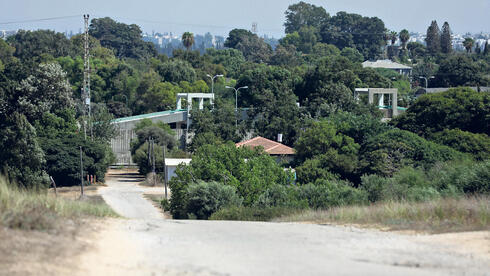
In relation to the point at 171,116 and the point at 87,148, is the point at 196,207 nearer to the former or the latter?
the point at 87,148

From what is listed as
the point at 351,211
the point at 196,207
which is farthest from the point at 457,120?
the point at 351,211

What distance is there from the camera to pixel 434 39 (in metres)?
169

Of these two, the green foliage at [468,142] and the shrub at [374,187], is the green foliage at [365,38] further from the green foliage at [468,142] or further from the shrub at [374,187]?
the shrub at [374,187]

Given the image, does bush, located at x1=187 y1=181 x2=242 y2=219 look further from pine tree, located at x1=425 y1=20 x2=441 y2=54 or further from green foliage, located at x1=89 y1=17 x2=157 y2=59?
pine tree, located at x1=425 y1=20 x2=441 y2=54

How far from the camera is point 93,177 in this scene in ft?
189

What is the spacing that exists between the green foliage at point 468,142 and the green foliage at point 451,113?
256 centimetres

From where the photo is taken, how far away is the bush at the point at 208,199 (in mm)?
27203

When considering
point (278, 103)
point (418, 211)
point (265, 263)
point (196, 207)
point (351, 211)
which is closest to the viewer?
point (265, 263)

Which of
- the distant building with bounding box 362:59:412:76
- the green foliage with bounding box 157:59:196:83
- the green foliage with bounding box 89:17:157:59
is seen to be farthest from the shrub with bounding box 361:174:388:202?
the green foliage with bounding box 89:17:157:59

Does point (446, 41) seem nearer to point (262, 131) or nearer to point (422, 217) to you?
point (262, 131)

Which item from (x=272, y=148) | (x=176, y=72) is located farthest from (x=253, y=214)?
(x=176, y=72)

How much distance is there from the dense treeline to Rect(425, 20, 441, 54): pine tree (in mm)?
47595

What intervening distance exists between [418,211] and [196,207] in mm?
12955

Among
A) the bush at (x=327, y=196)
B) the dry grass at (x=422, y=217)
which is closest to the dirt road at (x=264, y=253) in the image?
the dry grass at (x=422, y=217)
